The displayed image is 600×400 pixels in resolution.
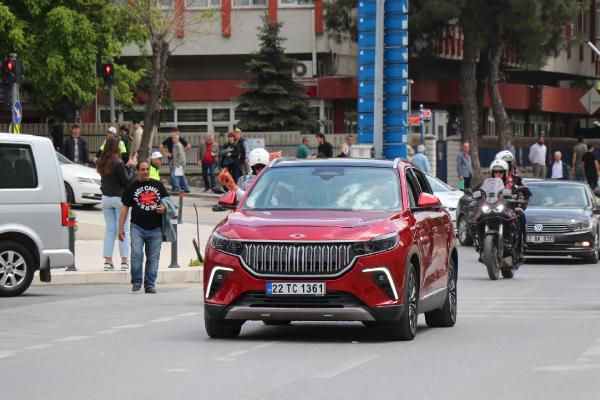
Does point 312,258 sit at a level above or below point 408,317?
above

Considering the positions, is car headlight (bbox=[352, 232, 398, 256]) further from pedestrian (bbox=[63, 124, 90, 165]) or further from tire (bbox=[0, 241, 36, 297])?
pedestrian (bbox=[63, 124, 90, 165])

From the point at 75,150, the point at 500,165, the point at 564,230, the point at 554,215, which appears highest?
the point at 500,165

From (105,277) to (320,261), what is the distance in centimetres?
1035

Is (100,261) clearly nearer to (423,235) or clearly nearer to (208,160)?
(423,235)

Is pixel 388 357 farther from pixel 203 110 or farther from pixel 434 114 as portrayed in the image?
pixel 203 110

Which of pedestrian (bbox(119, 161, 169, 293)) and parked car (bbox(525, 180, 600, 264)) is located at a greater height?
pedestrian (bbox(119, 161, 169, 293))

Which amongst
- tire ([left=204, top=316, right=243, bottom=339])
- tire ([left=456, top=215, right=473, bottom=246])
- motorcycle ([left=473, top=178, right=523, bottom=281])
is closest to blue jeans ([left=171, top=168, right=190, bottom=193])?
tire ([left=456, top=215, right=473, bottom=246])

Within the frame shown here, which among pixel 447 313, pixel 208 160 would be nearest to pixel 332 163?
pixel 447 313

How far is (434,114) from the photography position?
210 ft

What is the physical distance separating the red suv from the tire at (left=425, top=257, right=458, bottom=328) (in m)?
1.09

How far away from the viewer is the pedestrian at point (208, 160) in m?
48.3

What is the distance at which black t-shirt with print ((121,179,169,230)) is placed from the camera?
67.7 feet

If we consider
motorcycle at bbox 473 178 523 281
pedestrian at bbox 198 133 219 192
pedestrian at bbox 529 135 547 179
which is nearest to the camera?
motorcycle at bbox 473 178 523 281

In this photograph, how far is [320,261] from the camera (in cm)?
1388
